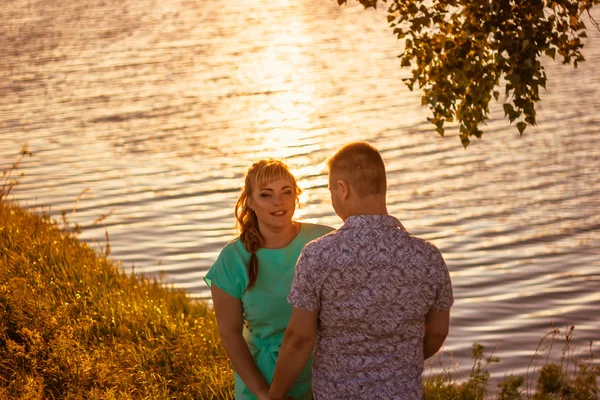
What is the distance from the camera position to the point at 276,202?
4762mm

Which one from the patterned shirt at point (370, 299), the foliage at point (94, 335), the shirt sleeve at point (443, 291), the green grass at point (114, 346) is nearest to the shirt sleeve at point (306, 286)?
the patterned shirt at point (370, 299)

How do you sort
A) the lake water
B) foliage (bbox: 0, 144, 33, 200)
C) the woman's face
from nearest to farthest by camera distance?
1. the woman's face
2. foliage (bbox: 0, 144, 33, 200)
3. the lake water

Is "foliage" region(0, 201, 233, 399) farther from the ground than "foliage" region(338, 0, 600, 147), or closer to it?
closer to it

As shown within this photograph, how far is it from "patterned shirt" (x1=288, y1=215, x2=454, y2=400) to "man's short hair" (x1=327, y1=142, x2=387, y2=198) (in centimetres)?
12

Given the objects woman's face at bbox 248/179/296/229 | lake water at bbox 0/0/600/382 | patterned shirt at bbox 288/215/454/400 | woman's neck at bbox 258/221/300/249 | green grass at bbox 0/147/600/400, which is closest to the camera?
patterned shirt at bbox 288/215/454/400

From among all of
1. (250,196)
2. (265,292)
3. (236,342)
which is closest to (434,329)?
(265,292)

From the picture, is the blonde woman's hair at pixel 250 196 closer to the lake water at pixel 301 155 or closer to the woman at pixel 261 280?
the woman at pixel 261 280

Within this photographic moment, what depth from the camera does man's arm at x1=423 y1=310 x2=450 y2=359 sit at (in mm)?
4281

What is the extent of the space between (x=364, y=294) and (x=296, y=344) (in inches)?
15.3

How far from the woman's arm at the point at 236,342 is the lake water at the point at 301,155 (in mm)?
4697

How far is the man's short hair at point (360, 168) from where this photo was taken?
402 cm

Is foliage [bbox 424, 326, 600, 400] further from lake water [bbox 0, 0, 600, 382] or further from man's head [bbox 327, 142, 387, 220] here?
man's head [bbox 327, 142, 387, 220]

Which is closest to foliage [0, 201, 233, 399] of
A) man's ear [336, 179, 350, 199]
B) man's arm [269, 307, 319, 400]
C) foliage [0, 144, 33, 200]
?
foliage [0, 144, 33, 200]

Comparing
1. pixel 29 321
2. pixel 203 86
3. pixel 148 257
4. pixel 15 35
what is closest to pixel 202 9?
pixel 15 35
